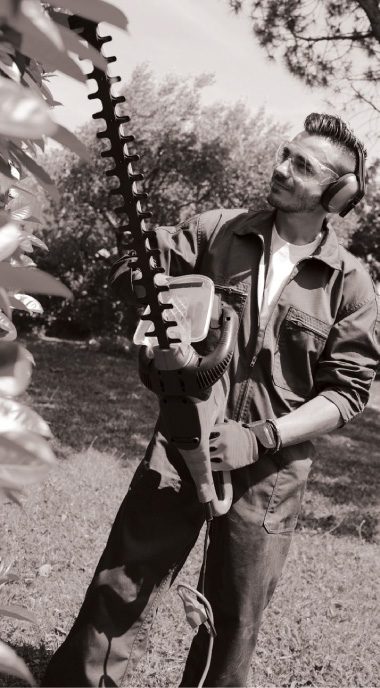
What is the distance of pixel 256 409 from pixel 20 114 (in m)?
1.55

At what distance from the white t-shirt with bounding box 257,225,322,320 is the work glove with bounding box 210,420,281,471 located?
1.11 feet

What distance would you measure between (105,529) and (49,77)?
2871 mm

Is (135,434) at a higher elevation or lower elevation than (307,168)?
lower

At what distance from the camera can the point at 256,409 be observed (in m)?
1.96

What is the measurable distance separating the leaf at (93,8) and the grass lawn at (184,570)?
832mm

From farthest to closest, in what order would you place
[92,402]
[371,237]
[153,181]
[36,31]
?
[371,237] → [153,181] → [92,402] → [36,31]

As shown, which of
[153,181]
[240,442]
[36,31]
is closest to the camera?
[36,31]

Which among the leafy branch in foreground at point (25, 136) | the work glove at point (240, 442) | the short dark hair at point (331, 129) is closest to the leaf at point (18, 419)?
the leafy branch in foreground at point (25, 136)

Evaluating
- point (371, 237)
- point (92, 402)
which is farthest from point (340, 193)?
point (371, 237)

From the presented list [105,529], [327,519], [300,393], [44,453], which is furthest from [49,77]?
[327,519]

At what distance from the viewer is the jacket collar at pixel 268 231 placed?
197 cm

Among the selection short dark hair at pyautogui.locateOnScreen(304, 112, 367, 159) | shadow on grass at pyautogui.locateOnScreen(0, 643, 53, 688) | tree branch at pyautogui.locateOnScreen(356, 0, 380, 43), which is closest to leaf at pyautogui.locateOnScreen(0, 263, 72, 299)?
short dark hair at pyautogui.locateOnScreen(304, 112, 367, 159)

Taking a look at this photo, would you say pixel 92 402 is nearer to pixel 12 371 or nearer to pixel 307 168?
pixel 307 168

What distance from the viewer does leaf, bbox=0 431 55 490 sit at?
1.77 ft
